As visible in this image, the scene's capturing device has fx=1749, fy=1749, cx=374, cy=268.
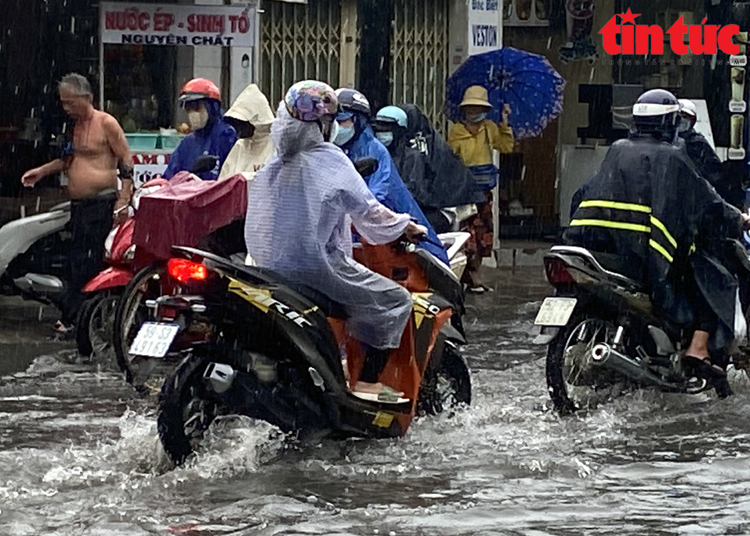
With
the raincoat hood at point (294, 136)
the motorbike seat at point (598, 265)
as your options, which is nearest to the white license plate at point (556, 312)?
the motorbike seat at point (598, 265)

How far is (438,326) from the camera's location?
317 inches

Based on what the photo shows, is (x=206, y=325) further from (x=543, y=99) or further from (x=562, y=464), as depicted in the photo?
(x=543, y=99)

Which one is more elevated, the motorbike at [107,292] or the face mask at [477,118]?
the face mask at [477,118]

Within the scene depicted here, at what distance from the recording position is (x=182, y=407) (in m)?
6.94

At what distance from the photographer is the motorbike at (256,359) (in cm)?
696

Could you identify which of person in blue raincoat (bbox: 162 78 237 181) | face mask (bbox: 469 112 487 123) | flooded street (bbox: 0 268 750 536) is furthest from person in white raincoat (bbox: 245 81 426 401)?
face mask (bbox: 469 112 487 123)

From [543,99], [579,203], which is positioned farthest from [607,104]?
[579,203]

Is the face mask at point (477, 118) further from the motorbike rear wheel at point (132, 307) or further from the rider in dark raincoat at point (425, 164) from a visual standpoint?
the motorbike rear wheel at point (132, 307)

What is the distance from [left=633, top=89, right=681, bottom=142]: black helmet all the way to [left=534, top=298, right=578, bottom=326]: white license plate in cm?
102

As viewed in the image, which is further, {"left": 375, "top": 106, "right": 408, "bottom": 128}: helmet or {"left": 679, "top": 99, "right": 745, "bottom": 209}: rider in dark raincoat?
{"left": 375, "top": 106, "right": 408, "bottom": 128}: helmet

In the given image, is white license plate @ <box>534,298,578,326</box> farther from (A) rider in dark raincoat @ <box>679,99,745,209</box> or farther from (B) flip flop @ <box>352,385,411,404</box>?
(A) rider in dark raincoat @ <box>679,99,745,209</box>

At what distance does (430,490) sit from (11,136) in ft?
27.3

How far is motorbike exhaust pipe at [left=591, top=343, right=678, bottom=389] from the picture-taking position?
853 centimetres

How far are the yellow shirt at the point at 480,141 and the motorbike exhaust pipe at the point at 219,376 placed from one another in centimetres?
820
